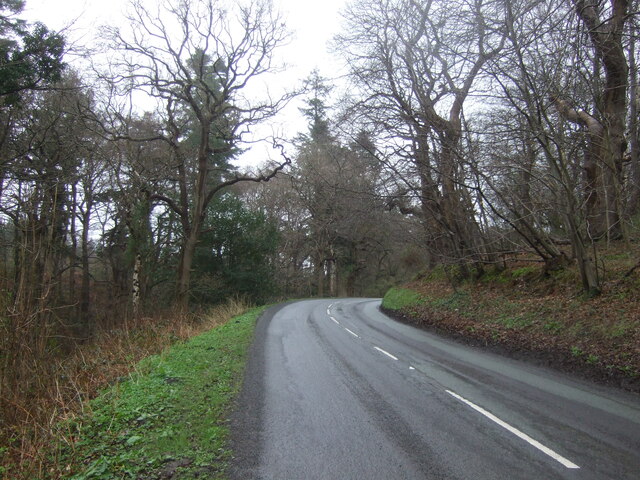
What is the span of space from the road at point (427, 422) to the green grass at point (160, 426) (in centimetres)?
32

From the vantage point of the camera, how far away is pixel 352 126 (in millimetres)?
18609

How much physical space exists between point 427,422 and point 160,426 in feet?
11.0

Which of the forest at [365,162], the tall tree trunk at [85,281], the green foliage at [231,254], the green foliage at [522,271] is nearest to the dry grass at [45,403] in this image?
the forest at [365,162]

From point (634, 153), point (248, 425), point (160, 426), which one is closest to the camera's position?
point (160, 426)

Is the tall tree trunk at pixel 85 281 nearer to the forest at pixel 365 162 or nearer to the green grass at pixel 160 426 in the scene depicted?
the forest at pixel 365 162

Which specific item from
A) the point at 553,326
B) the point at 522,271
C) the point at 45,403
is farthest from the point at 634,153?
the point at 45,403

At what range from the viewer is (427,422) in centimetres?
585

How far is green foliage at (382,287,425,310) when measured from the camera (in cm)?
2159

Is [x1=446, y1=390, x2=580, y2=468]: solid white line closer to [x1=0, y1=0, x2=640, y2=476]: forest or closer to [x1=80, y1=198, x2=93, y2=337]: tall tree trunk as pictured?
[x1=0, y1=0, x2=640, y2=476]: forest

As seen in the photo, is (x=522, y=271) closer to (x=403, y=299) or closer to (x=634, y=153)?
(x=634, y=153)

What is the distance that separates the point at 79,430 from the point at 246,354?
565 cm

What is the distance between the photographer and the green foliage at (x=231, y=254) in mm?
29719

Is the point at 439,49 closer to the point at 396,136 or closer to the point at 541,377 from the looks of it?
the point at 396,136

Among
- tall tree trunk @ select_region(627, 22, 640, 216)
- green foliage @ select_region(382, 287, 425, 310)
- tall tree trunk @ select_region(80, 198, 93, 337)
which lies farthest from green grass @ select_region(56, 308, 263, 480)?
tall tree trunk @ select_region(80, 198, 93, 337)
